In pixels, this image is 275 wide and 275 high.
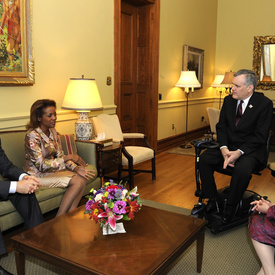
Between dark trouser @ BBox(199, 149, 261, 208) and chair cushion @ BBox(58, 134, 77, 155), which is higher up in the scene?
chair cushion @ BBox(58, 134, 77, 155)

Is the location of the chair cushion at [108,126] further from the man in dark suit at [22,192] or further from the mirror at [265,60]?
the mirror at [265,60]

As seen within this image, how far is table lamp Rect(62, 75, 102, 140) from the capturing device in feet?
12.0

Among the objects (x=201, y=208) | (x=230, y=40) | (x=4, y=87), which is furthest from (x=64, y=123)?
(x=230, y=40)

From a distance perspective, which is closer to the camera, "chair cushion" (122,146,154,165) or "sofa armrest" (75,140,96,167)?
"sofa armrest" (75,140,96,167)

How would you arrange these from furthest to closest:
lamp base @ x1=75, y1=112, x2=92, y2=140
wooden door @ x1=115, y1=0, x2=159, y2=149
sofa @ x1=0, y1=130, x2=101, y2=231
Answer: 1. wooden door @ x1=115, y1=0, x2=159, y2=149
2. lamp base @ x1=75, y1=112, x2=92, y2=140
3. sofa @ x1=0, y1=130, x2=101, y2=231

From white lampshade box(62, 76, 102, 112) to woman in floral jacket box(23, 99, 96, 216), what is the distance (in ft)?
1.78

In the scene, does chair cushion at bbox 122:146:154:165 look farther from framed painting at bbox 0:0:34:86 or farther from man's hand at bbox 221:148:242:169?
framed painting at bbox 0:0:34:86

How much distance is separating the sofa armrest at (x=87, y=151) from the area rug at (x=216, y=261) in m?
1.30

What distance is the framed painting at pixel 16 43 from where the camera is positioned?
10.6 ft

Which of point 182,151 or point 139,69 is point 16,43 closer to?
point 139,69

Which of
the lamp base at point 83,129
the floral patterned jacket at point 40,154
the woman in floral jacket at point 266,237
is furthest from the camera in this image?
the lamp base at point 83,129

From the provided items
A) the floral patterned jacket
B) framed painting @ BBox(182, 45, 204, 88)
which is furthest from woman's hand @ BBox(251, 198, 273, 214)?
framed painting @ BBox(182, 45, 204, 88)

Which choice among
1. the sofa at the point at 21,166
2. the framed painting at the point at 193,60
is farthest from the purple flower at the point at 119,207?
the framed painting at the point at 193,60

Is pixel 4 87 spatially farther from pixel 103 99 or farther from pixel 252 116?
pixel 252 116
